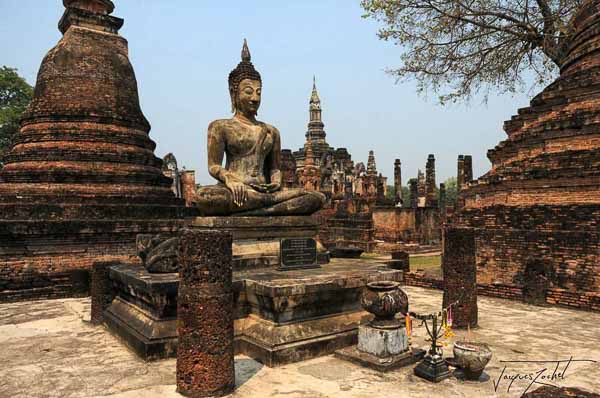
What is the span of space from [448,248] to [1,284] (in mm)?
9544

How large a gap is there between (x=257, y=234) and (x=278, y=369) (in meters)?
2.59

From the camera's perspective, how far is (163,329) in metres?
5.91

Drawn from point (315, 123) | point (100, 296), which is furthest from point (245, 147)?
point (315, 123)

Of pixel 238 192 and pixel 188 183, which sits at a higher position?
pixel 188 183

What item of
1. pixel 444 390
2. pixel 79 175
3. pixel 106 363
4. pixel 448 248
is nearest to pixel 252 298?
pixel 106 363

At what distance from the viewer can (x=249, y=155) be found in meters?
8.21

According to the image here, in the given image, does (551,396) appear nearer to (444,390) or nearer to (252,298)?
(444,390)

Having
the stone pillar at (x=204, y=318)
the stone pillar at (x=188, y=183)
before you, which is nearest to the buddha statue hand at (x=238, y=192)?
the stone pillar at (x=204, y=318)

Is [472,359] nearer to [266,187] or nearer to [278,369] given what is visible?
[278,369]

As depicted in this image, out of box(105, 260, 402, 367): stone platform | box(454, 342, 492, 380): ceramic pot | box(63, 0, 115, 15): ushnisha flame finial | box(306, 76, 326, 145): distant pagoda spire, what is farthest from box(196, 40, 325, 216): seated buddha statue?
box(306, 76, 326, 145): distant pagoda spire

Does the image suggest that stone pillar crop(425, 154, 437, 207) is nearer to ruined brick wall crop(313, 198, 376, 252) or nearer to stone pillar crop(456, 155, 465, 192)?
stone pillar crop(456, 155, 465, 192)

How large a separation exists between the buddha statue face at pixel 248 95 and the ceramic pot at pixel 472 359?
16.7 feet

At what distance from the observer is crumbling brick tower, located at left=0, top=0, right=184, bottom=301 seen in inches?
437

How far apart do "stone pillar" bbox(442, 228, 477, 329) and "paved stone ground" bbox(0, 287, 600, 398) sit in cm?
33
